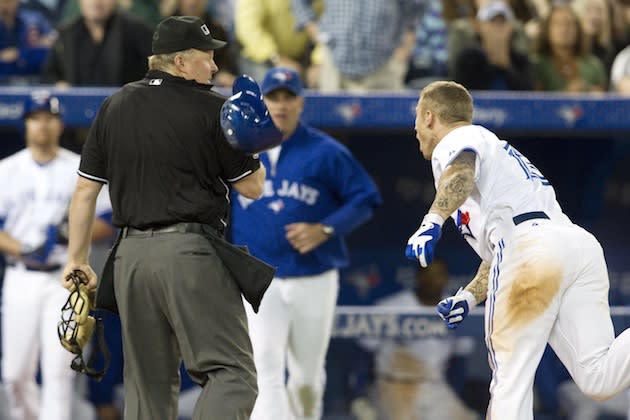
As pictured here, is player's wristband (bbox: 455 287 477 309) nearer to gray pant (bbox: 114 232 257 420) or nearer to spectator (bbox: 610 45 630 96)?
gray pant (bbox: 114 232 257 420)

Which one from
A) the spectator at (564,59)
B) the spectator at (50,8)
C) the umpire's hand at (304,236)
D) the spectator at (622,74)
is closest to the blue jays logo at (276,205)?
the umpire's hand at (304,236)

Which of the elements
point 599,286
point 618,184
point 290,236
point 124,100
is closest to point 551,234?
point 599,286

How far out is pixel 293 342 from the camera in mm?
6910

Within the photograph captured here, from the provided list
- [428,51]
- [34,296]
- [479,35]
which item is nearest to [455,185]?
[34,296]

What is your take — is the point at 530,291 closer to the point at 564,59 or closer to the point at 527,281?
the point at 527,281

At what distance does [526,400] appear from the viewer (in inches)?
195

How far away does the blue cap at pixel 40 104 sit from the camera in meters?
7.58

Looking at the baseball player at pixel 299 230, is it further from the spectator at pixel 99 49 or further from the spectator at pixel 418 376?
the spectator at pixel 99 49

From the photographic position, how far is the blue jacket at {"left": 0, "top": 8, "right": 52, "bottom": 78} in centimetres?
869

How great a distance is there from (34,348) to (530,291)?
3.52 meters

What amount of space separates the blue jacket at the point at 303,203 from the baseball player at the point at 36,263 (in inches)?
46.8

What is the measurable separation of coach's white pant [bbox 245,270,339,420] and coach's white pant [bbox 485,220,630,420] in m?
1.89

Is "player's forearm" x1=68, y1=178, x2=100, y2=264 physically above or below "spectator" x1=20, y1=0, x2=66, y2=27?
below

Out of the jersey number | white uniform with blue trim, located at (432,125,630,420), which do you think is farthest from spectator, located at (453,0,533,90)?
white uniform with blue trim, located at (432,125,630,420)
